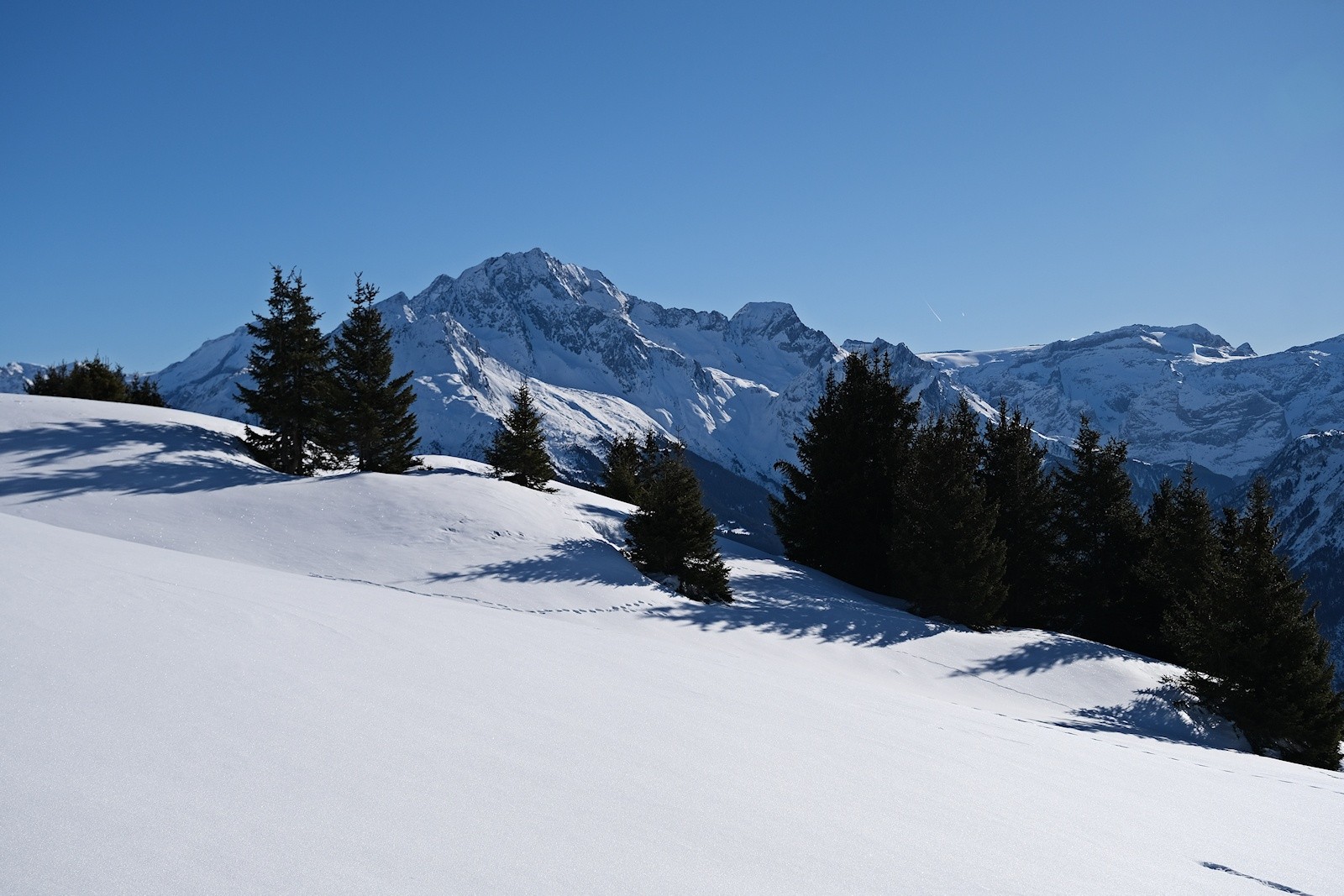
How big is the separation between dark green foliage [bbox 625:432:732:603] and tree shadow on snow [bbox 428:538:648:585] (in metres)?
0.83

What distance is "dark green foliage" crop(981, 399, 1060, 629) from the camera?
2938 centimetres

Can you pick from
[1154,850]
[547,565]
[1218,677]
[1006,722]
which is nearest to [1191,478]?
[1218,677]

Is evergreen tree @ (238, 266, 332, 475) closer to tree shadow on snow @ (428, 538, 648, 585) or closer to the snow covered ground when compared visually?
tree shadow on snow @ (428, 538, 648, 585)

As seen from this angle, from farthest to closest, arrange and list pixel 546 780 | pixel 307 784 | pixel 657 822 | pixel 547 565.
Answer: pixel 547 565 < pixel 546 780 < pixel 657 822 < pixel 307 784

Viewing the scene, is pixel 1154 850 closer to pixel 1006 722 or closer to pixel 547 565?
pixel 1006 722

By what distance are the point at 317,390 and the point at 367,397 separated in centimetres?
194

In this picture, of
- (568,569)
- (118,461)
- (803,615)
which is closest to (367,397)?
(118,461)

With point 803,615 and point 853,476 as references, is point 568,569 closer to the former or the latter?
point 803,615

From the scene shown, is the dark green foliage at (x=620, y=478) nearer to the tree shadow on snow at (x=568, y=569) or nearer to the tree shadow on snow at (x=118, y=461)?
the tree shadow on snow at (x=568, y=569)

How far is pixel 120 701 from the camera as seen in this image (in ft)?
14.5

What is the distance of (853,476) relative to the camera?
103 ft

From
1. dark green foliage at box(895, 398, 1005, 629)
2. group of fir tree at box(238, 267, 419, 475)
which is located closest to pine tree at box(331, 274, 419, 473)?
group of fir tree at box(238, 267, 419, 475)

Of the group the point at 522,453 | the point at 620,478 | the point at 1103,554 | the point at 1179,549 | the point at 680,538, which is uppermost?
the point at 522,453

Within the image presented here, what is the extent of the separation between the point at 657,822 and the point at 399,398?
1106 inches
